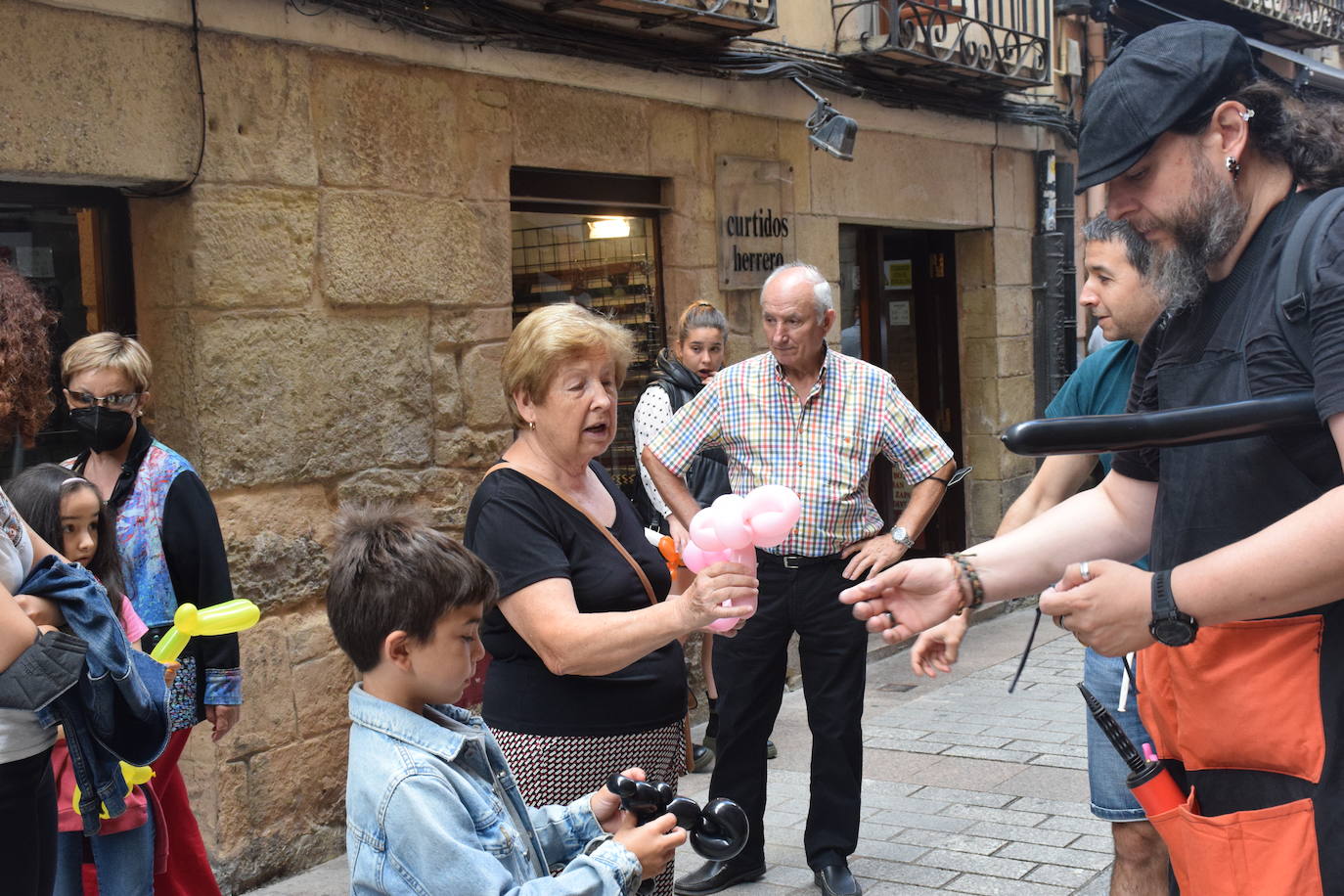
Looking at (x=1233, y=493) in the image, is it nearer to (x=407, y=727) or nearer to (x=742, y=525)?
(x=742, y=525)

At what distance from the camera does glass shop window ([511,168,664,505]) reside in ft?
21.0

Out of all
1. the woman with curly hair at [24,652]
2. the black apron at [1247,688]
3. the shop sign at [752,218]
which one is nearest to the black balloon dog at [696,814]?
the black apron at [1247,688]

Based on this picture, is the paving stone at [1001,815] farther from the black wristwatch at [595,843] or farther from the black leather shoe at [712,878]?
the black wristwatch at [595,843]

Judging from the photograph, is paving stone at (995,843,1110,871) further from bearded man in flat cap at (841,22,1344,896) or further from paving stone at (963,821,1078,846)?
bearded man in flat cap at (841,22,1344,896)

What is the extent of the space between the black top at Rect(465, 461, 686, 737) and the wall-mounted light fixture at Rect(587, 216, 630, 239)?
3.85 m

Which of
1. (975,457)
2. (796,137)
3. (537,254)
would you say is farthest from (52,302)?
(975,457)

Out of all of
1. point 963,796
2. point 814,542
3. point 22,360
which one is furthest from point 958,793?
point 22,360

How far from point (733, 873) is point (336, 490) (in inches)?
78.9

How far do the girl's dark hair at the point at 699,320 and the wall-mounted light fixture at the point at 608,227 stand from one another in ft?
2.17

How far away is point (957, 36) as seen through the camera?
857 cm

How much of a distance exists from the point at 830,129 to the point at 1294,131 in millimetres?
5485

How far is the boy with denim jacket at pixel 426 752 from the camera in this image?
2.05 meters

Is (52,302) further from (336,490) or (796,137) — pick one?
(796,137)

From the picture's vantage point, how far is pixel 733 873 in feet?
15.4
